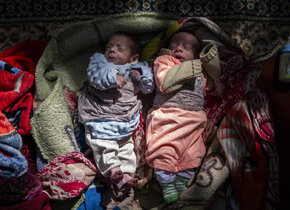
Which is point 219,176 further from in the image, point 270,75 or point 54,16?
point 54,16

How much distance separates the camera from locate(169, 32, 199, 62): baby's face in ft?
4.99

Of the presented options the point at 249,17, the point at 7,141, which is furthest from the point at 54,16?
the point at 249,17

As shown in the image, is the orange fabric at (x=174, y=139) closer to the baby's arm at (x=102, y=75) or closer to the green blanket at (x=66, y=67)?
the baby's arm at (x=102, y=75)

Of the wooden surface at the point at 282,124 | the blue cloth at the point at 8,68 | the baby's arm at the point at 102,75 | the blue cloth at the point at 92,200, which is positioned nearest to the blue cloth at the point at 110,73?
the baby's arm at the point at 102,75

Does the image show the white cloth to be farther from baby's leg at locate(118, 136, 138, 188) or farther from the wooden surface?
the wooden surface

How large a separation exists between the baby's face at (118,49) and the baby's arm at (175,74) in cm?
20

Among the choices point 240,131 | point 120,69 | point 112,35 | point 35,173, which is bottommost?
point 35,173

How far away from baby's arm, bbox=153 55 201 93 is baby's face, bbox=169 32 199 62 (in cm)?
10

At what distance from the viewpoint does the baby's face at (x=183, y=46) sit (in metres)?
1.52

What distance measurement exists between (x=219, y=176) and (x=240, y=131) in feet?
0.81

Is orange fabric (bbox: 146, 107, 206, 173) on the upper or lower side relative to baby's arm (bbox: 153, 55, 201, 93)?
lower

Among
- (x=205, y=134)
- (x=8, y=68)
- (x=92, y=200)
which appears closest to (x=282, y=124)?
(x=205, y=134)

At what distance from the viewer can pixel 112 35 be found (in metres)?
1.58

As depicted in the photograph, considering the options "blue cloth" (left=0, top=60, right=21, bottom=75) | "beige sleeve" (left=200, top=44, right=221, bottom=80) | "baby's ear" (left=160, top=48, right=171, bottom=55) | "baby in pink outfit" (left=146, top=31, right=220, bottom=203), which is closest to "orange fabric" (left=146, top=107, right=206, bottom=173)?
"baby in pink outfit" (left=146, top=31, right=220, bottom=203)
